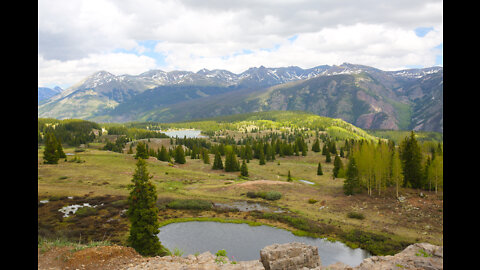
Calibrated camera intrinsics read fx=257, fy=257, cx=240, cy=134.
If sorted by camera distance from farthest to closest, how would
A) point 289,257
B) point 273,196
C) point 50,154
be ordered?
point 50,154
point 273,196
point 289,257

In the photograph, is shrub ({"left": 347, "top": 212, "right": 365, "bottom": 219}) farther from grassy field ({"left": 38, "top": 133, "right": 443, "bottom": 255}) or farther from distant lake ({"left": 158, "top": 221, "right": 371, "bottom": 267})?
distant lake ({"left": 158, "top": 221, "right": 371, "bottom": 267})

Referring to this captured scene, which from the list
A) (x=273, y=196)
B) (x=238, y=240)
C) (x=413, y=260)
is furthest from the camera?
(x=273, y=196)

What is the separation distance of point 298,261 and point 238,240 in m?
22.0

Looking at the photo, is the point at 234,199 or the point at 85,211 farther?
the point at 234,199

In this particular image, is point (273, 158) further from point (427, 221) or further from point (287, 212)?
Result: point (427, 221)

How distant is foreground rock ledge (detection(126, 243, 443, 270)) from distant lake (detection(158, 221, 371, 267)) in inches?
604

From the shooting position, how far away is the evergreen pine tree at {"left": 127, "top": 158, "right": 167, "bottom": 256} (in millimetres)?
29188

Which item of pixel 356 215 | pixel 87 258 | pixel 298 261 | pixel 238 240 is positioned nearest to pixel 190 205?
pixel 238 240

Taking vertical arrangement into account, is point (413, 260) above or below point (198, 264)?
above

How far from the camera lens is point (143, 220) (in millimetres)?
29734

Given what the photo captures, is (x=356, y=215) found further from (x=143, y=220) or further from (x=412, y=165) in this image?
(x=143, y=220)

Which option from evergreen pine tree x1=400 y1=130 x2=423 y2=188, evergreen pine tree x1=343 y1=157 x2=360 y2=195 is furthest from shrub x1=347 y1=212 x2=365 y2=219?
evergreen pine tree x1=400 y1=130 x2=423 y2=188

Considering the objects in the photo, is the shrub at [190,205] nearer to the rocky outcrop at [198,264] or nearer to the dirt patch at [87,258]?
the dirt patch at [87,258]
